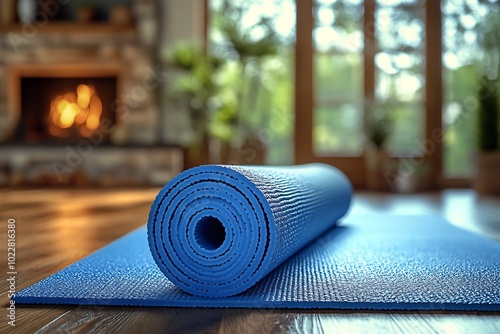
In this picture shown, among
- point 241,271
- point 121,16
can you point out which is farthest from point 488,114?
point 241,271

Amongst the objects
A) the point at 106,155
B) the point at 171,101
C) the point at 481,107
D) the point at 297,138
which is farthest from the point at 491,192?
the point at 106,155

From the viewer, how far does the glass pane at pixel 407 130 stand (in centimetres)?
646

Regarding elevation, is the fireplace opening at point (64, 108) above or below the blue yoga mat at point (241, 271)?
above

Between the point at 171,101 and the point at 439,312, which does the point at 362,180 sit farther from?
the point at 439,312

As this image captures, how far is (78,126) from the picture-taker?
629 cm

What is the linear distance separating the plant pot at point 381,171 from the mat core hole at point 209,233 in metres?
4.58

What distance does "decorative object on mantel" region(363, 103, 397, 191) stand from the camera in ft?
20.0

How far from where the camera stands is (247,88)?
6465 millimetres

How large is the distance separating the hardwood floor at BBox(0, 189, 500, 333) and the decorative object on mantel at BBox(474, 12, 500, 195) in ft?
4.68

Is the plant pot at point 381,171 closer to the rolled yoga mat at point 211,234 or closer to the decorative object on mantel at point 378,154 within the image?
the decorative object on mantel at point 378,154

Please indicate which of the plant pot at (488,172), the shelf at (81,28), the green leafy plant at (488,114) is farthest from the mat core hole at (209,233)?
the shelf at (81,28)

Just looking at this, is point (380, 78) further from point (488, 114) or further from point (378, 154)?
point (488, 114)

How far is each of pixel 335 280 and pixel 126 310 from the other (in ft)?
1.61

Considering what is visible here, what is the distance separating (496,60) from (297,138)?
180 centimetres
